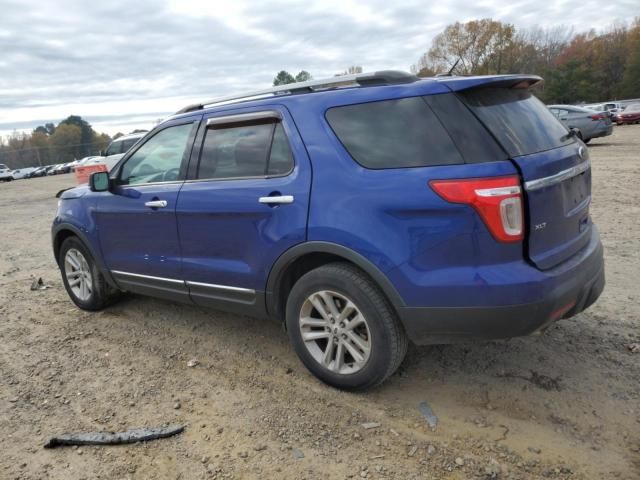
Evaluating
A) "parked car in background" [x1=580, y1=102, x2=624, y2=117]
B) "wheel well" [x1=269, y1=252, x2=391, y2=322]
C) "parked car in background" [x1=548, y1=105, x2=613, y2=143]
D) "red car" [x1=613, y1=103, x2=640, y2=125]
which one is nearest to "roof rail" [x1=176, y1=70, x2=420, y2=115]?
"wheel well" [x1=269, y1=252, x2=391, y2=322]

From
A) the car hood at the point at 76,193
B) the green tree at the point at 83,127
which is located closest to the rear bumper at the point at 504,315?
the car hood at the point at 76,193

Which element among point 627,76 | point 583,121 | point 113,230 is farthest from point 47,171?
point 627,76

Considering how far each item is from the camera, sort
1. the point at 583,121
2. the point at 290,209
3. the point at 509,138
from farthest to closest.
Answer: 1. the point at 583,121
2. the point at 290,209
3. the point at 509,138

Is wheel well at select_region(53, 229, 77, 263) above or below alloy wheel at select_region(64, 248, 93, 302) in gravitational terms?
above

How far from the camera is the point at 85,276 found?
5.07 meters

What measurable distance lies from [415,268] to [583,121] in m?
18.0

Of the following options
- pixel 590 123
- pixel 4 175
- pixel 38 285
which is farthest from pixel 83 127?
pixel 38 285

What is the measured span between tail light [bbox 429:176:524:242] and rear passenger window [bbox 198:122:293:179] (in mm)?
1138

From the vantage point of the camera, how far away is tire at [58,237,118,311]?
4.96 metres

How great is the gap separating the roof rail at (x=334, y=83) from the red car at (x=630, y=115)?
3282 cm

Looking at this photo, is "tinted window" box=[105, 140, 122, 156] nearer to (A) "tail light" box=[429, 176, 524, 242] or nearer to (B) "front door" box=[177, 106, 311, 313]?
(B) "front door" box=[177, 106, 311, 313]

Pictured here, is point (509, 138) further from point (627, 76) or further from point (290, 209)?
point (627, 76)

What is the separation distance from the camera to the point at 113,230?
4.49m

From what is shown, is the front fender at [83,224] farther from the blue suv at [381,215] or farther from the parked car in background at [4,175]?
the parked car in background at [4,175]
